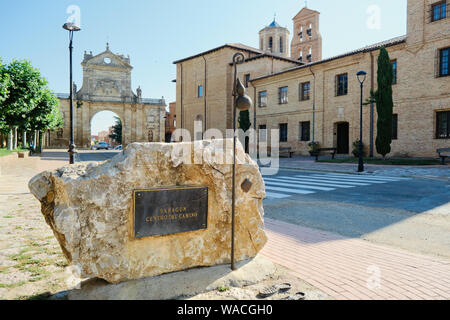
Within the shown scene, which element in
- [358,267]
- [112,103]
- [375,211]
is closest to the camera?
[358,267]

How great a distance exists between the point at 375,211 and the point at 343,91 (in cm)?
2039

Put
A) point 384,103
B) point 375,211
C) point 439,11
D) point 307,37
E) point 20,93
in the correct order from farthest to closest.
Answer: point 307,37, point 20,93, point 384,103, point 439,11, point 375,211

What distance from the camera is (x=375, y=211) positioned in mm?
6395

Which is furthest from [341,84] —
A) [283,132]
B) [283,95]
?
[283,132]

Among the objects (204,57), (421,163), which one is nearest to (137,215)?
(421,163)

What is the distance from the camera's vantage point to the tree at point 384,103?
1984 centimetres

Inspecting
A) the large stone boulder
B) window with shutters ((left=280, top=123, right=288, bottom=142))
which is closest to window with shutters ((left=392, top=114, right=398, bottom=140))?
window with shutters ((left=280, top=123, right=288, bottom=142))

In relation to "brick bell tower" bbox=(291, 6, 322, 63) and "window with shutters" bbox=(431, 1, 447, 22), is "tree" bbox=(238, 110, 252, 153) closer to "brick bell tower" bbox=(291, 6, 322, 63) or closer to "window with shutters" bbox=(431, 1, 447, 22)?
"window with shutters" bbox=(431, 1, 447, 22)

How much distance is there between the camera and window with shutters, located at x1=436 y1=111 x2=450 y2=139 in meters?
18.7

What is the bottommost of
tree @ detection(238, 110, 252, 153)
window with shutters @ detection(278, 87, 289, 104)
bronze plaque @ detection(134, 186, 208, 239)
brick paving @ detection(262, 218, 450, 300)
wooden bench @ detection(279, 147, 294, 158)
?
brick paving @ detection(262, 218, 450, 300)

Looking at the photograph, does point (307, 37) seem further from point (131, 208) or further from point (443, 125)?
point (131, 208)

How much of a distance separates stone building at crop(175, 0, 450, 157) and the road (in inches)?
465

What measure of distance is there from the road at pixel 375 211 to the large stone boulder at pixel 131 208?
2.51 metres

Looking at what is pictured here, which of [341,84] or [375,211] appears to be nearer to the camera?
[375,211]
